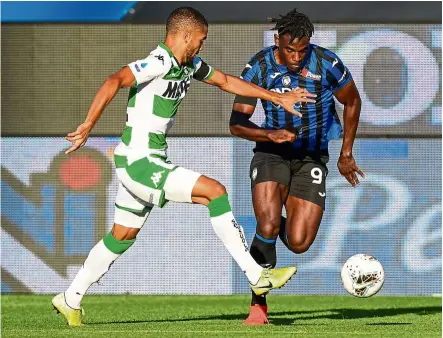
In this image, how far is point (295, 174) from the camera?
10.5 metres

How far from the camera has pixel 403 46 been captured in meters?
14.4

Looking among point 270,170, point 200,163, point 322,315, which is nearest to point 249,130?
point 270,170

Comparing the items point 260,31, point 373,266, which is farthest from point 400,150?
point 373,266

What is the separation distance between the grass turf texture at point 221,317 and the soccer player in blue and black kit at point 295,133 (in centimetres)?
76

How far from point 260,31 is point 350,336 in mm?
6597

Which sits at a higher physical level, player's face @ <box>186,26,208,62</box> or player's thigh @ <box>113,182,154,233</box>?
player's face @ <box>186,26,208,62</box>

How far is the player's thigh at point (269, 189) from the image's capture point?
10.1 metres

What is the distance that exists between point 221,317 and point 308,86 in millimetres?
2262

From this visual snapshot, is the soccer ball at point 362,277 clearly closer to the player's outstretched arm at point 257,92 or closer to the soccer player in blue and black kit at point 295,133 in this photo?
the soccer player in blue and black kit at point 295,133

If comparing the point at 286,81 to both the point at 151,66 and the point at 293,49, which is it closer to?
the point at 293,49

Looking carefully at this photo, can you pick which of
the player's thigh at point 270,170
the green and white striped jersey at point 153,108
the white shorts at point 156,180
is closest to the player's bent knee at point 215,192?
the white shorts at point 156,180

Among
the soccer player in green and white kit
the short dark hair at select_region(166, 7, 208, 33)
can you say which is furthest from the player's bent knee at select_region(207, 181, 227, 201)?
the short dark hair at select_region(166, 7, 208, 33)

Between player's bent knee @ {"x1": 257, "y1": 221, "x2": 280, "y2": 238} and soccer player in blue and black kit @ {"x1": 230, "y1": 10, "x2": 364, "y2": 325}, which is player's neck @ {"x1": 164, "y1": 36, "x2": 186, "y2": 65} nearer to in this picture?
soccer player in blue and black kit @ {"x1": 230, "y1": 10, "x2": 364, "y2": 325}

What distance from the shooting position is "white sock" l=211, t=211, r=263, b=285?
28.9 ft
